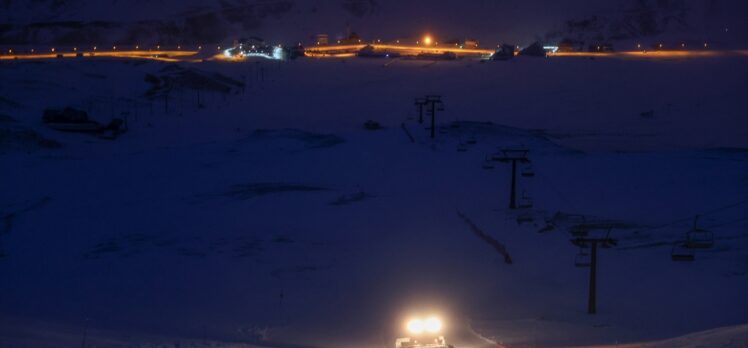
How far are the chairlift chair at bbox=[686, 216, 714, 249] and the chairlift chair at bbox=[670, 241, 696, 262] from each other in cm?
9

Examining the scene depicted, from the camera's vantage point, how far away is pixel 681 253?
1283 centimetres

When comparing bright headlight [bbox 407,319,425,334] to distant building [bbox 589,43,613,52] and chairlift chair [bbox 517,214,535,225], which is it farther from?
distant building [bbox 589,43,613,52]

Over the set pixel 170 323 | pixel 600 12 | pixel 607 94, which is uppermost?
pixel 600 12

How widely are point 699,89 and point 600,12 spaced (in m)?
34.8

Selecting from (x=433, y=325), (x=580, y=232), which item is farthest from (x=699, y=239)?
(x=433, y=325)

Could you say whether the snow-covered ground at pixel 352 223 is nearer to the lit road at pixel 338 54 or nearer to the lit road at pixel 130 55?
the lit road at pixel 338 54

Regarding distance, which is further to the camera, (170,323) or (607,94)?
(607,94)

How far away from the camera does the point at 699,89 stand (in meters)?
37.2

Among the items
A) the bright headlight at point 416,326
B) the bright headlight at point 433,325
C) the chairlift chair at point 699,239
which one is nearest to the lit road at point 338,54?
the chairlift chair at point 699,239

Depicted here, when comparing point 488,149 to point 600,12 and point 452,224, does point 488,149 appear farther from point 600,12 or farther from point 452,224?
point 600,12

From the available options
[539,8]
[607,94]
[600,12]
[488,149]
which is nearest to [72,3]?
[539,8]

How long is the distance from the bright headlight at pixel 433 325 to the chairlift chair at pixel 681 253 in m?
4.25

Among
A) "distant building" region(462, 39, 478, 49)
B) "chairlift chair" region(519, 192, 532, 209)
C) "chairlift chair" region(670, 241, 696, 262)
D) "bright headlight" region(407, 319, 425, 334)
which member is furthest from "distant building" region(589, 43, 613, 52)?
"bright headlight" region(407, 319, 425, 334)

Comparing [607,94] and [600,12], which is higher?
[600,12]
